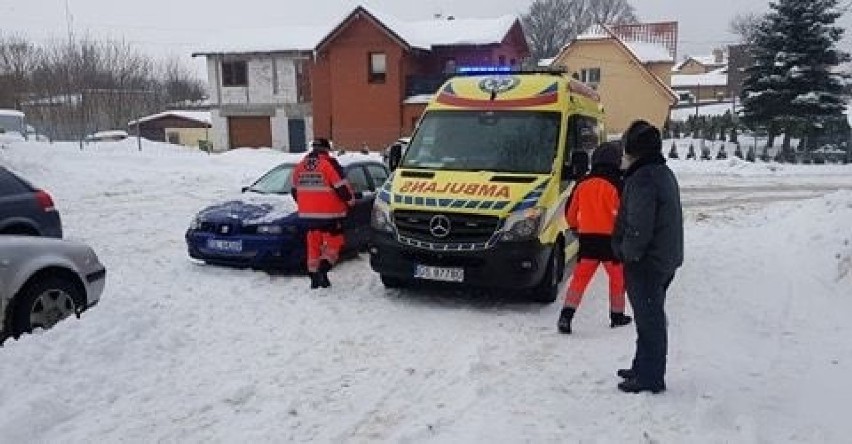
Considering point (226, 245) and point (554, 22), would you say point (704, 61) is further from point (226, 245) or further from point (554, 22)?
point (226, 245)

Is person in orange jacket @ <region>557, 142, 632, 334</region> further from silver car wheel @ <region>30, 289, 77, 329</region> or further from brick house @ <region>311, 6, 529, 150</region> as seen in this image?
brick house @ <region>311, 6, 529, 150</region>

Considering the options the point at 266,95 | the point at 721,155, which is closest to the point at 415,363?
the point at 721,155

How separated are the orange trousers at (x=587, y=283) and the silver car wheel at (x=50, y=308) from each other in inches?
177

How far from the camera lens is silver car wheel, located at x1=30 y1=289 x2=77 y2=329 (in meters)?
6.09

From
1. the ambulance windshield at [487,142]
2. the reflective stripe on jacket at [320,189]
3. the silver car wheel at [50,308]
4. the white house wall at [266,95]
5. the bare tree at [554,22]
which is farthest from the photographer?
the bare tree at [554,22]

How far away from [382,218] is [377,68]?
29554 mm

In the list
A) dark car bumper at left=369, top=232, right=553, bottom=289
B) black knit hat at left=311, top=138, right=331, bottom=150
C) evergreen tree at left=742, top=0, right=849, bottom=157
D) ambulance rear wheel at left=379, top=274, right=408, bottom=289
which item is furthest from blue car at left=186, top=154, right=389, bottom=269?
evergreen tree at left=742, top=0, right=849, bottom=157

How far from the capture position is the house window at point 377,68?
35.9 meters

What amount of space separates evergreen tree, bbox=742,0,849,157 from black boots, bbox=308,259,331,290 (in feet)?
95.6

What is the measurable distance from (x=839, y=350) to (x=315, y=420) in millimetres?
4439

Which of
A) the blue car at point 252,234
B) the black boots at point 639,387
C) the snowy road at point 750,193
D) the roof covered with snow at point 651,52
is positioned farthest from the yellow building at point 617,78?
the black boots at point 639,387

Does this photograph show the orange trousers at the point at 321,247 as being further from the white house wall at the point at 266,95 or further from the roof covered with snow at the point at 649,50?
the roof covered with snow at the point at 649,50

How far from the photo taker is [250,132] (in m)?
41.0

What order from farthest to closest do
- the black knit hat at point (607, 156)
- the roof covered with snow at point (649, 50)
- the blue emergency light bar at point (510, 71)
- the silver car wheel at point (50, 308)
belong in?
the roof covered with snow at point (649, 50) → the blue emergency light bar at point (510, 71) → the black knit hat at point (607, 156) → the silver car wheel at point (50, 308)
